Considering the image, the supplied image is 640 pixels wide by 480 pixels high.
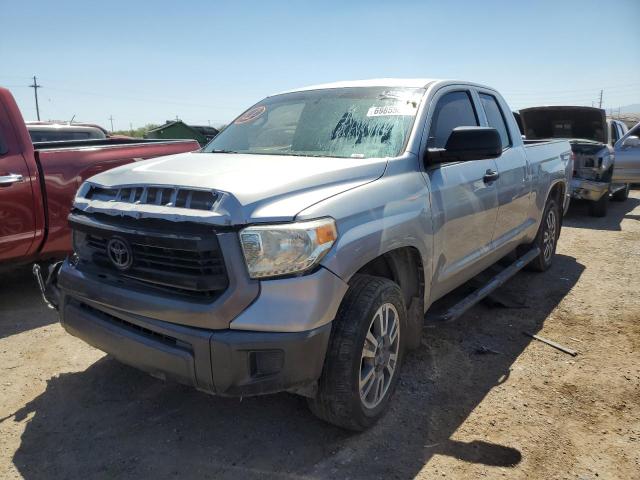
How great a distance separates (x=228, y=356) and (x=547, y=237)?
181 inches

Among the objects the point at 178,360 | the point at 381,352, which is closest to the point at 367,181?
the point at 381,352

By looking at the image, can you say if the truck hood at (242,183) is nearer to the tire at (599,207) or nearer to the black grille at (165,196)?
the black grille at (165,196)

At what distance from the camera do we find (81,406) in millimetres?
3104

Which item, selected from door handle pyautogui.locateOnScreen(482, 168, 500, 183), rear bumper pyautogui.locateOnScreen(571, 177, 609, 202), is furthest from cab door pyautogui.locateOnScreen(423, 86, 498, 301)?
rear bumper pyautogui.locateOnScreen(571, 177, 609, 202)

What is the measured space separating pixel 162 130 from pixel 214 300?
59.0 ft

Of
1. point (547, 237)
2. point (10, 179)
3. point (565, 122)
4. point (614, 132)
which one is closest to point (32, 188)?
point (10, 179)

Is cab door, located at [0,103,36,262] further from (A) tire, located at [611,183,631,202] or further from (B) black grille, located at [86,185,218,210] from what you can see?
(A) tire, located at [611,183,631,202]

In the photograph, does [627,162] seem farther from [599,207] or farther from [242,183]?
[242,183]

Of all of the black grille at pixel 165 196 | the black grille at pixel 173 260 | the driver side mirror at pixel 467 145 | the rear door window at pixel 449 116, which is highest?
the rear door window at pixel 449 116

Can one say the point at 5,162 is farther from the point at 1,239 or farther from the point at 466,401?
the point at 466,401

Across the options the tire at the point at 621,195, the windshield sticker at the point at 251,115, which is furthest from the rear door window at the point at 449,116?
the tire at the point at 621,195

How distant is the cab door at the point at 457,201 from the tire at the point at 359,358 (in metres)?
0.65

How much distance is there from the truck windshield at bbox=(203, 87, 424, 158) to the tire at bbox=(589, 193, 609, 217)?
7.31 meters

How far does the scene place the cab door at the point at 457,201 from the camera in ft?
10.8
